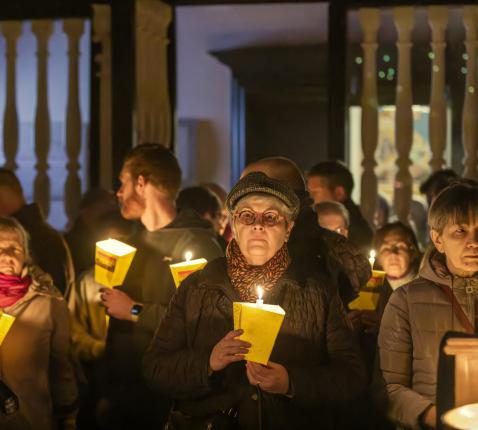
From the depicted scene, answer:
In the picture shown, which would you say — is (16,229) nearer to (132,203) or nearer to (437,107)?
(132,203)

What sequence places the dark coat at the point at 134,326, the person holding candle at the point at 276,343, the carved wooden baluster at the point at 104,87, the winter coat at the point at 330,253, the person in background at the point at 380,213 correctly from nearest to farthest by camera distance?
1. the person holding candle at the point at 276,343
2. the winter coat at the point at 330,253
3. the dark coat at the point at 134,326
4. the person in background at the point at 380,213
5. the carved wooden baluster at the point at 104,87

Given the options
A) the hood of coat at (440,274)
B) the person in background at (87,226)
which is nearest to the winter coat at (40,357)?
the hood of coat at (440,274)

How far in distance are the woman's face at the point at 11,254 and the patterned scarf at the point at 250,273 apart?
44.9 inches

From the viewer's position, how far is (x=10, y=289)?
441cm

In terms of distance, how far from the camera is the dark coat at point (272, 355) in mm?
3537

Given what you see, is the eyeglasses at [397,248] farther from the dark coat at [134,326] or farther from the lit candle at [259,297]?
the lit candle at [259,297]

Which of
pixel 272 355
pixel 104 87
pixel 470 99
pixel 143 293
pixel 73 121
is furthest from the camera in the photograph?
pixel 73 121

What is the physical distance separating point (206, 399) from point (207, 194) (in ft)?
8.65

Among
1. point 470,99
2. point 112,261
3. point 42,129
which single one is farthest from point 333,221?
point 42,129

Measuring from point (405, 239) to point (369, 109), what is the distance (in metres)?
2.31

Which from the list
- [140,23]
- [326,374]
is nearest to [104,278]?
[326,374]

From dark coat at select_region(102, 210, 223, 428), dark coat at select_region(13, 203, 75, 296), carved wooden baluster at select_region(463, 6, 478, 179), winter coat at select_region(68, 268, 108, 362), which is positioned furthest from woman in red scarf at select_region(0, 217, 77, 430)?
carved wooden baluster at select_region(463, 6, 478, 179)

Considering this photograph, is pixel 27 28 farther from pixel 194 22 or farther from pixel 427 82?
pixel 427 82

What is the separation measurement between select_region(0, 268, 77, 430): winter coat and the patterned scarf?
43.5 inches
